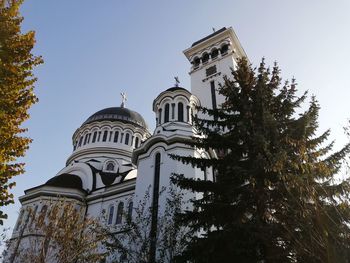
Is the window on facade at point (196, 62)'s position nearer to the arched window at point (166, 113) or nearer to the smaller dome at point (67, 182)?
the arched window at point (166, 113)

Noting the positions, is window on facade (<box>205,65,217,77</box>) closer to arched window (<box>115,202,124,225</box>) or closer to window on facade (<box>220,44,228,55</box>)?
window on facade (<box>220,44,228,55</box>)

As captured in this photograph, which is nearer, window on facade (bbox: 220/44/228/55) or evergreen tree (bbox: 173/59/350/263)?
evergreen tree (bbox: 173/59/350/263)

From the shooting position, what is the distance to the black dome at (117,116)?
35.2 meters

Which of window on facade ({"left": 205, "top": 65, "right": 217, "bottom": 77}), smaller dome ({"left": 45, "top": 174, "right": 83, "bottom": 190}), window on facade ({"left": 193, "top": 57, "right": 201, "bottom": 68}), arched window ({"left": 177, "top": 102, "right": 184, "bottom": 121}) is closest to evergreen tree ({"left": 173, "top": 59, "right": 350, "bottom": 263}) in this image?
arched window ({"left": 177, "top": 102, "right": 184, "bottom": 121})

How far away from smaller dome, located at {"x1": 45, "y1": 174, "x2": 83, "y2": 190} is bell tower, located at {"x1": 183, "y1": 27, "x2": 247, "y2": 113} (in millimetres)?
12595

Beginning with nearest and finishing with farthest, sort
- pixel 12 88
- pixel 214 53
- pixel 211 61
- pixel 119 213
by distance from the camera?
pixel 12 88 → pixel 119 213 → pixel 211 61 → pixel 214 53

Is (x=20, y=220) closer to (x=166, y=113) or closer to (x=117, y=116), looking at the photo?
(x=166, y=113)

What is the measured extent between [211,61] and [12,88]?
2722 centimetres

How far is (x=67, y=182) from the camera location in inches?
985

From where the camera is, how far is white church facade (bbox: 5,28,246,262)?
2014 centimetres

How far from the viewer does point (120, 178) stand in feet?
89.9

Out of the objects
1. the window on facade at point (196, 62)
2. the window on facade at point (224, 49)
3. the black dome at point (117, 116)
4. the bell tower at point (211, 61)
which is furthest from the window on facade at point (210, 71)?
the black dome at point (117, 116)

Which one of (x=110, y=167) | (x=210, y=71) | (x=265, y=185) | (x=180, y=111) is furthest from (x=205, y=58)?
(x=265, y=185)

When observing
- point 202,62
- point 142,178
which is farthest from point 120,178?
point 202,62
